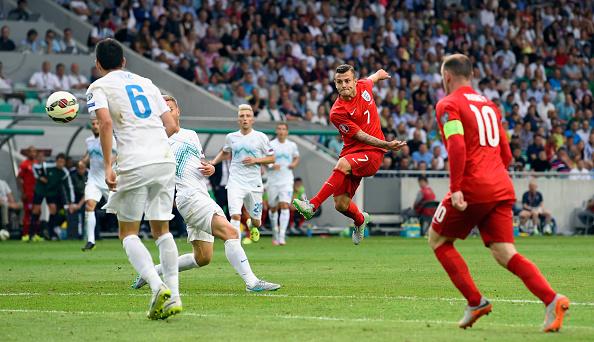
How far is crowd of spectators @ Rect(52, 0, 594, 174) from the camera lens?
1341 inches

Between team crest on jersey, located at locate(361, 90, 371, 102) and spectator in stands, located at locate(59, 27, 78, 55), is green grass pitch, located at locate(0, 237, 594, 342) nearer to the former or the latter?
team crest on jersey, located at locate(361, 90, 371, 102)

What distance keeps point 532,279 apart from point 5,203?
21.4m

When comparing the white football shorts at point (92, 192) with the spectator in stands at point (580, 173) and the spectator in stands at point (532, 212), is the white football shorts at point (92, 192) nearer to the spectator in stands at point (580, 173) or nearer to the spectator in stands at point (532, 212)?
the spectator in stands at point (532, 212)

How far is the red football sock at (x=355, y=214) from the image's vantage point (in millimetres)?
16922

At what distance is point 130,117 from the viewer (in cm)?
1023

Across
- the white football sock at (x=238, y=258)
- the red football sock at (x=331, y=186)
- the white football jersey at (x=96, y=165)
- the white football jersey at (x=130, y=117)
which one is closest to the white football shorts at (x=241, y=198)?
the white football jersey at (x=96, y=165)

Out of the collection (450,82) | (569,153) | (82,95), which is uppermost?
(450,82)

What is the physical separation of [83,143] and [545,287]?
2207 centimetres

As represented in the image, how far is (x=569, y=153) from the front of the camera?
119 ft

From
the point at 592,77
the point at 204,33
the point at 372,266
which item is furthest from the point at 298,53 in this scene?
the point at 372,266

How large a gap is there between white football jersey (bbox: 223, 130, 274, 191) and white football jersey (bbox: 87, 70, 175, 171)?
11.1 m

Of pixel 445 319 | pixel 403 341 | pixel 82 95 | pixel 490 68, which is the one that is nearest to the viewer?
pixel 403 341

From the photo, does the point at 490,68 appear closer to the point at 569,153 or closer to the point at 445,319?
the point at 569,153

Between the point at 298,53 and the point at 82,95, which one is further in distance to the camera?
the point at 298,53
